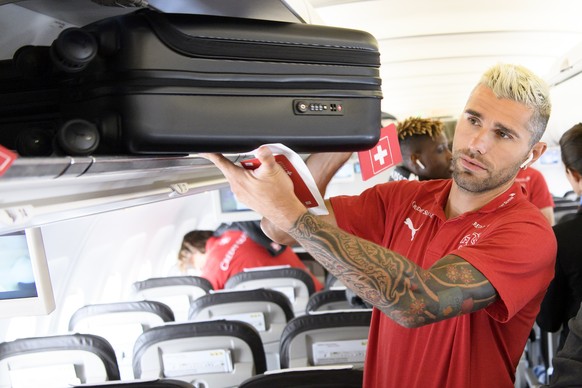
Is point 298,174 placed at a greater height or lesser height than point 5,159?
lesser

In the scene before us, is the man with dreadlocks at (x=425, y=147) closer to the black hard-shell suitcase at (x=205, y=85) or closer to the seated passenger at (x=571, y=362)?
the seated passenger at (x=571, y=362)

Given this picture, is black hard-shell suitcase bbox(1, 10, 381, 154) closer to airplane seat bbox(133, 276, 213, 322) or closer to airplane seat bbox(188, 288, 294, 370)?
airplane seat bbox(188, 288, 294, 370)

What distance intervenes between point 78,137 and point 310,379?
132 cm

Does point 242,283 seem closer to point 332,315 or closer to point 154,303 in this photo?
point 154,303

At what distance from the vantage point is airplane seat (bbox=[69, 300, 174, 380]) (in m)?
3.98

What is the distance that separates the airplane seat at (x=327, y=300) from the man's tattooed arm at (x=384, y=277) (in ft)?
7.92

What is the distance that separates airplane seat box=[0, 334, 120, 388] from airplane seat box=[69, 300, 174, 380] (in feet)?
3.35

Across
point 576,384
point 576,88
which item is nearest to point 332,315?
point 576,384

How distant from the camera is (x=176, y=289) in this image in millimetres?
5254

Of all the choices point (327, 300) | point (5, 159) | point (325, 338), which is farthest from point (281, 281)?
point (5, 159)

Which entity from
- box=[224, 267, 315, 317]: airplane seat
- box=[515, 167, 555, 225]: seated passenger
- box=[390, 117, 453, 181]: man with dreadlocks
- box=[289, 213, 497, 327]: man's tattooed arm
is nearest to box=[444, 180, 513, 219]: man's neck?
box=[289, 213, 497, 327]: man's tattooed arm

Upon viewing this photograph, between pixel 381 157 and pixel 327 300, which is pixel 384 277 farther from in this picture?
pixel 327 300

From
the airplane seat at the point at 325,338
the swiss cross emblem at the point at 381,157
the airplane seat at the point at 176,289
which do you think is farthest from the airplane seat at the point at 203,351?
the airplane seat at the point at 176,289

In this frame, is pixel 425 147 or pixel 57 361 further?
pixel 425 147
